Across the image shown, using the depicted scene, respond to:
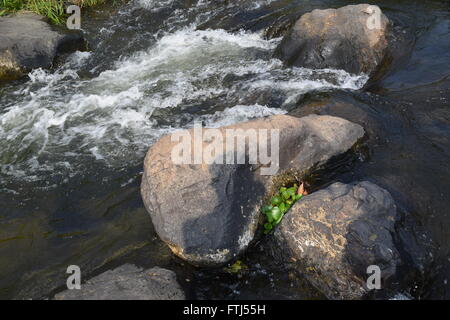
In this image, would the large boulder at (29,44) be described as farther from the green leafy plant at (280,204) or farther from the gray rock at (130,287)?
the green leafy plant at (280,204)

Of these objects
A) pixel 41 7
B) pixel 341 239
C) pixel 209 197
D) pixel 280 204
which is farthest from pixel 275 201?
pixel 41 7

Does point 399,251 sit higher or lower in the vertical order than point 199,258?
higher

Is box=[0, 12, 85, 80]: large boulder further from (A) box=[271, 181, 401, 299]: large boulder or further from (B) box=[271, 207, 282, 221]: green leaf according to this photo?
(A) box=[271, 181, 401, 299]: large boulder

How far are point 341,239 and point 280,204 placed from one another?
0.93 metres

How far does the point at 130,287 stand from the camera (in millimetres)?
3996

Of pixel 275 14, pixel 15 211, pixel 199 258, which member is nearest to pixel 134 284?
pixel 199 258

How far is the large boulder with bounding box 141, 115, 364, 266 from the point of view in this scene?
436 centimetres

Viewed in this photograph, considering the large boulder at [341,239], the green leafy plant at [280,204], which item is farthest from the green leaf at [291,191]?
the large boulder at [341,239]

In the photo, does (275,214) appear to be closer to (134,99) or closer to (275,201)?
(275,201)

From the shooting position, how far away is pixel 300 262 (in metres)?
4.33

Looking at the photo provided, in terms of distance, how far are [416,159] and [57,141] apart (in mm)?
5463

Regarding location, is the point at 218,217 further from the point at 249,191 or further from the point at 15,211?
the point at 15,211

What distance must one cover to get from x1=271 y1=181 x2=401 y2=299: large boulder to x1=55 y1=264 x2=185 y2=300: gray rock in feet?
3.87

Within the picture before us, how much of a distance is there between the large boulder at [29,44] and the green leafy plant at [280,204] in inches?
254
